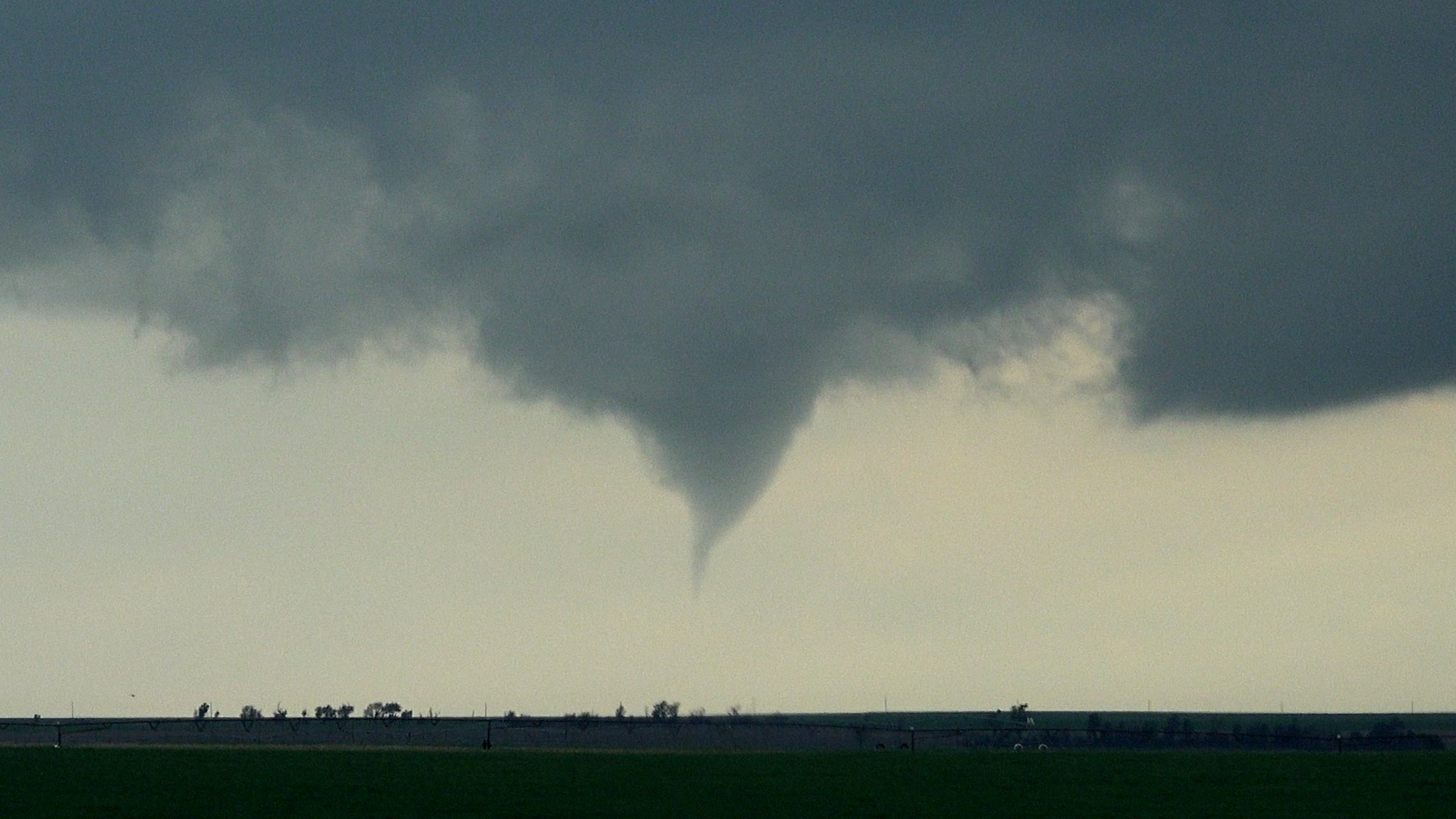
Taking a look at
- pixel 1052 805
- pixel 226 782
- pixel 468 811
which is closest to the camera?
pixel 468 811

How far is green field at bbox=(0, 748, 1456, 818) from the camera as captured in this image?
60562 mm

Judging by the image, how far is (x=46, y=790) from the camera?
69125mm

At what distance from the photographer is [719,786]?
247 ft

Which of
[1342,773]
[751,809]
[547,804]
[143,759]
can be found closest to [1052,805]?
[751,809]

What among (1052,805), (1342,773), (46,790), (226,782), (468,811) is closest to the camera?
(468,811)

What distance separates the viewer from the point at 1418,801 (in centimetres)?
6562

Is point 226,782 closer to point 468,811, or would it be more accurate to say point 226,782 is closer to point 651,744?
point 468,811

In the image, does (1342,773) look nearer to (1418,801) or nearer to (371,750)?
(1418,801)

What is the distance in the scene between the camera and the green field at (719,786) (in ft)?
199

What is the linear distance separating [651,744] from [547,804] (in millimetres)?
114472

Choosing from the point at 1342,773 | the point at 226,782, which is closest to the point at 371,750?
the point at 226,782

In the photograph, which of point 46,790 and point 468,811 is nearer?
point 468,811

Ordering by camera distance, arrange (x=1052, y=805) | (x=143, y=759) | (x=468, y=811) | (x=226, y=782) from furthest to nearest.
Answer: (x=143, y=759) → (x=226, y=782) → (x=1052, y=805) → (x=468, y=811)

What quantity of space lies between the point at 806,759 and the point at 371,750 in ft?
108
